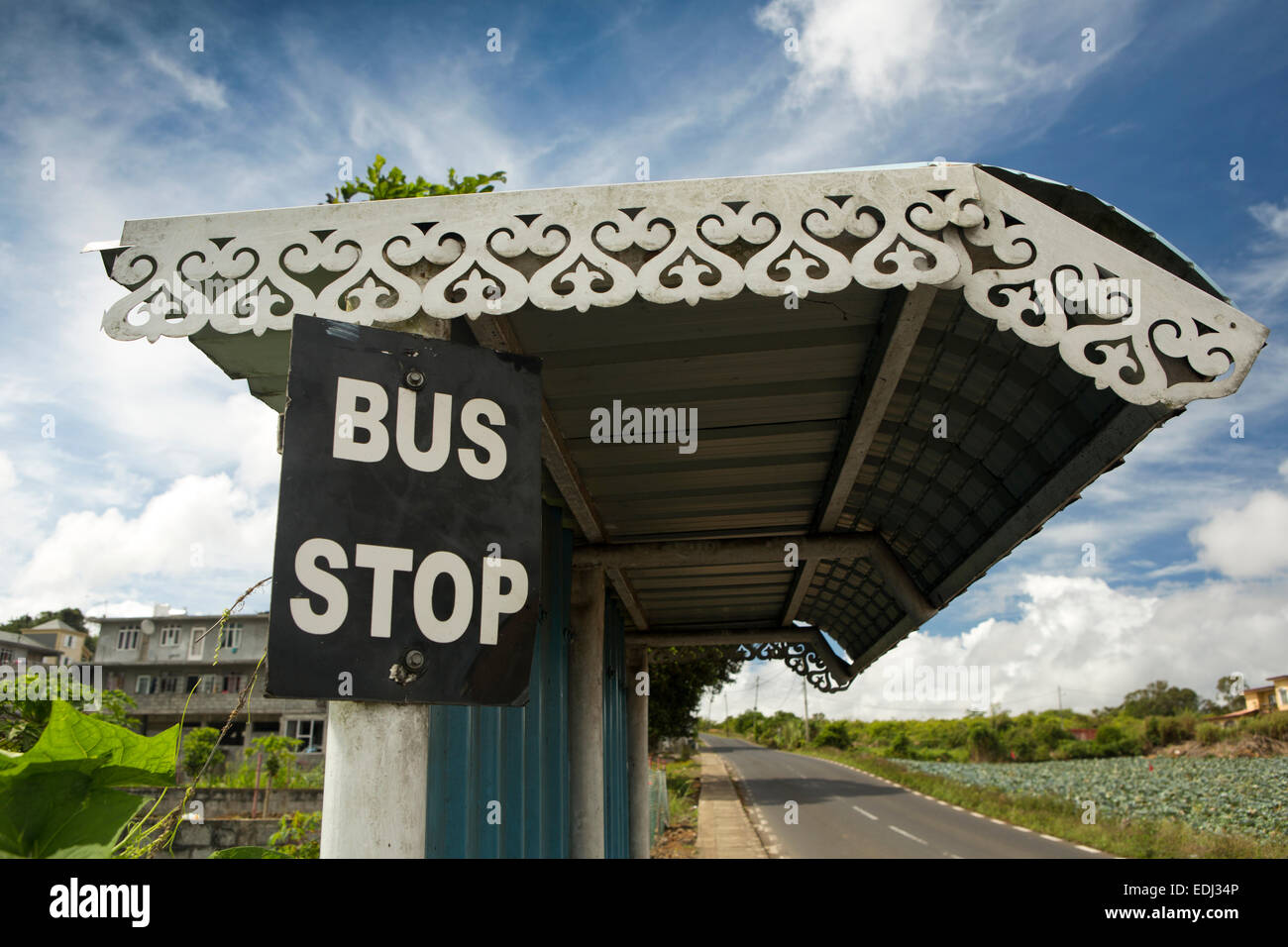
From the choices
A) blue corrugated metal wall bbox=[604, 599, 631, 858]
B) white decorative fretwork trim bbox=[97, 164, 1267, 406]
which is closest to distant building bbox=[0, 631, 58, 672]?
blue corrugated metal wall bbox=[604, 599, 631, 858]

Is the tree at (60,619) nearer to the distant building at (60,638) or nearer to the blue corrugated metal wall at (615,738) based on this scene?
the distant building at (60,638)

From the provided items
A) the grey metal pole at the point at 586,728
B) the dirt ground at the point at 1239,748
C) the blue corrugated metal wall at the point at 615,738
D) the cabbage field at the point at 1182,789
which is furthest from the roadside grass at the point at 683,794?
the dirt ground at the point at 1239,748

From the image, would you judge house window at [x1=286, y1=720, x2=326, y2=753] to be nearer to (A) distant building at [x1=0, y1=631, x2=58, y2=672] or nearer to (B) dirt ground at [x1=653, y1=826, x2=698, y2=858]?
(A) distant building at [x1=0, y1=631, x2=58, y2=672]

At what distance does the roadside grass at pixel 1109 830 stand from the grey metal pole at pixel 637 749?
6.21 m

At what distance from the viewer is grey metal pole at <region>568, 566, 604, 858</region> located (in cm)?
489

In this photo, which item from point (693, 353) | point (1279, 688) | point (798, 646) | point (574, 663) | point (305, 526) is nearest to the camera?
point (305, 526)

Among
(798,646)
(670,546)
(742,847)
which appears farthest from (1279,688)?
(670,546)

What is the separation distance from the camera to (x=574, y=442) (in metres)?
3.99

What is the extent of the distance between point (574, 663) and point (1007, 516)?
2.58m

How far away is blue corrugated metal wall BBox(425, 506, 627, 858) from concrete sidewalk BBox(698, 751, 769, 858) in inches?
405

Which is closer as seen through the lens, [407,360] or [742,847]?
[407,360]

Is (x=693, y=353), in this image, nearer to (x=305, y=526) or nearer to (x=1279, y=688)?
(x=305, y=526)

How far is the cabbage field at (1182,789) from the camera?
17828mm
